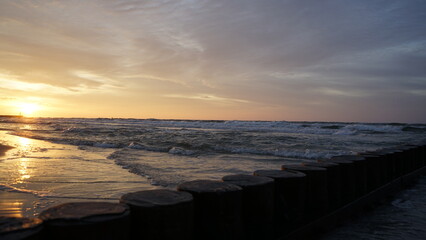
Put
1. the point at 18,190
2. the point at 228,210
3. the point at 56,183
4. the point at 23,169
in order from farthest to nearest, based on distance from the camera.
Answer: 1. the point at 23,169
2. the point at 56,183
3. the point at 18,190
4. the point at 228,210

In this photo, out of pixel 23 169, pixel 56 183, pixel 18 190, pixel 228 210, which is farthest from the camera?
pixel 23 169

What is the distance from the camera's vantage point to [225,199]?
2.19 m

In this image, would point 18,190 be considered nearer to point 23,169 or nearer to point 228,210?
point 23,169

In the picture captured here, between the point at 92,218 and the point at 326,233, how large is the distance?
2.60 metres

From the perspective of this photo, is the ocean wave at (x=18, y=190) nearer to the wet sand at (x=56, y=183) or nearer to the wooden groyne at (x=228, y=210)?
the wet sand at (x=56, y=183)

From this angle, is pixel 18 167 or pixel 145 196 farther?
pixel 18 167

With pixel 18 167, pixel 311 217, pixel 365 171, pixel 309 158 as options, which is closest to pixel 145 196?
pixel 311 217

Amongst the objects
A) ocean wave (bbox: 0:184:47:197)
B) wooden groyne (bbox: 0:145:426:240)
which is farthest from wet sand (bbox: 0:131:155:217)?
wooden groyne (bbox: 0:145:426:240)

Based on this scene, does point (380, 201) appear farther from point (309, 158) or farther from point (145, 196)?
point (309, 158)

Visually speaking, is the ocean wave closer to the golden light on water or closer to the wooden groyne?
the golden light on water

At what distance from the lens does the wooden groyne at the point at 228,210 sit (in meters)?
1.58

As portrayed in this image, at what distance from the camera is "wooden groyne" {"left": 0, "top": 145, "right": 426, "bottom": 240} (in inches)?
62.2

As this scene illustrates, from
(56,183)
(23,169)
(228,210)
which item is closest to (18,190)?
(56,183)

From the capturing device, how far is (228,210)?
2.21m
